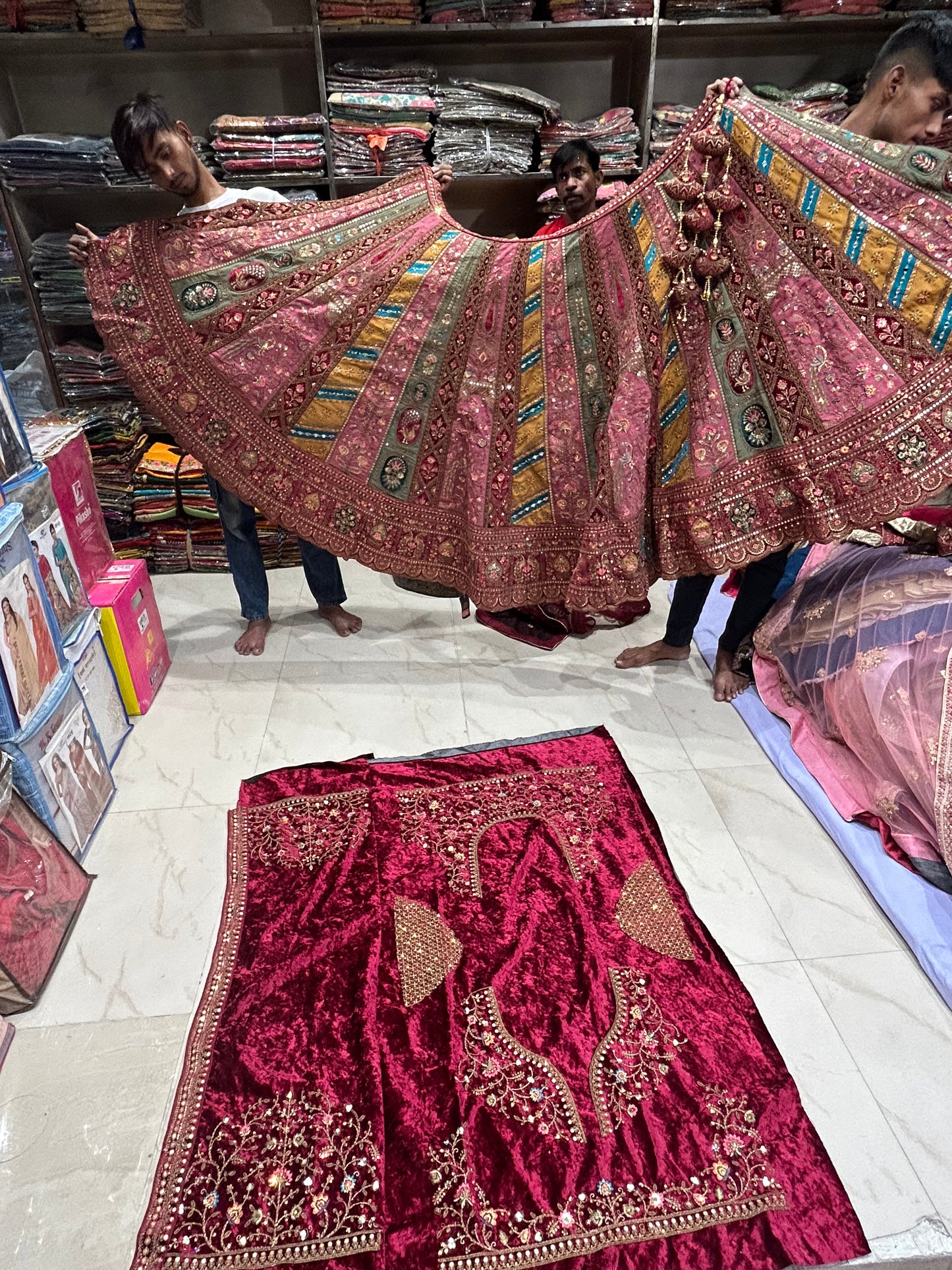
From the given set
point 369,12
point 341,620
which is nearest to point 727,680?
point 341,620

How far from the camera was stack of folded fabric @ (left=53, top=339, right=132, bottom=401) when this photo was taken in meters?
3.04

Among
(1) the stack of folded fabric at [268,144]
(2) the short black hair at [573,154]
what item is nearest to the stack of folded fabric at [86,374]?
(1) the stack of folded fabric at [268,144]

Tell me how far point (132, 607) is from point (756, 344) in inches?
70.7

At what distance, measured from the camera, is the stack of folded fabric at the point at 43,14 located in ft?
8.62

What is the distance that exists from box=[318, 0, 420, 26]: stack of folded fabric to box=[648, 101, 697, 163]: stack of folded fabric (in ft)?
3.29

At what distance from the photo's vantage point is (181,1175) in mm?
1186

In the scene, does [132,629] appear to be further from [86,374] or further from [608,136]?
[608,136]

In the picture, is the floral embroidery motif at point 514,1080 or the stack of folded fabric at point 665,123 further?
the stack of folded fabric at point 665,123

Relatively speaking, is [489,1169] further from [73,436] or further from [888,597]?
[73,436]

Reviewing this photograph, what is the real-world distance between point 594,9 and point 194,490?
7.70 feet

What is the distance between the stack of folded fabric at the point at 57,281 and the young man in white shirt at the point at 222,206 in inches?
33.1

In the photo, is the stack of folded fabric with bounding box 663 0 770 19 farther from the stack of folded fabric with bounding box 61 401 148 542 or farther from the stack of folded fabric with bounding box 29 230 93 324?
the stack of folded fabric with bounding box 61 401 148 542

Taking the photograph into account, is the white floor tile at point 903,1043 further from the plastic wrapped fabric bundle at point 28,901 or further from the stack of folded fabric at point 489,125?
the stack of folded fabric at point 489,125

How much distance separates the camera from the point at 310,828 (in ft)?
6.02
